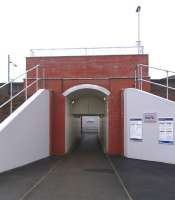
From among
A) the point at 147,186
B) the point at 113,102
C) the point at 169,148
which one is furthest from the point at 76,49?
the point at 147,186

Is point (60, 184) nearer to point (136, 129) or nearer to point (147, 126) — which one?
point (147, 126)

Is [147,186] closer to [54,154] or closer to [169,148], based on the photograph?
[169,148]

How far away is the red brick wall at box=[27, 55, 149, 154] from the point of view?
22109mm

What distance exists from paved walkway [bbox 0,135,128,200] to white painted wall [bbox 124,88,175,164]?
2801 millimetres

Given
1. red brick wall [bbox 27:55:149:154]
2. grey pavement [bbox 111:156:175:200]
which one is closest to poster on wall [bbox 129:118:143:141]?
grey pavement [bbox 111:156:175:200]

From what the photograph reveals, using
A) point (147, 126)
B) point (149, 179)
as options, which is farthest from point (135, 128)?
point (149, 179)

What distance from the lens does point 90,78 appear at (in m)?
23.0

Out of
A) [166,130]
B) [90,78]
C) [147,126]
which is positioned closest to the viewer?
[166,130]

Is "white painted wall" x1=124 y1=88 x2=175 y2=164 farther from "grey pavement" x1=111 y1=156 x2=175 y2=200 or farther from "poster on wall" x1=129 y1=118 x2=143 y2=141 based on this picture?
"grey pavement" x1=111 y1=156 x2=175 y2=200

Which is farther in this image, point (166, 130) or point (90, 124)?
point (90, 124)

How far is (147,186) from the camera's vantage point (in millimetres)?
10812

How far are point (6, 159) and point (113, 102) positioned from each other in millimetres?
9695

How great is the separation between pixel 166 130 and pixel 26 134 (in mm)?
5397

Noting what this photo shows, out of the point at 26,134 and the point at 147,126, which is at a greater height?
the point at 147,126
